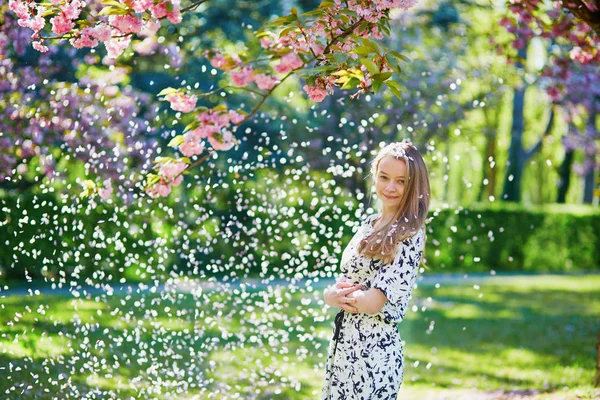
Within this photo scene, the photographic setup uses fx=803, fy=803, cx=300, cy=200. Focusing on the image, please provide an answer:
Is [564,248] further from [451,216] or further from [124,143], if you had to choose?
[124,143]

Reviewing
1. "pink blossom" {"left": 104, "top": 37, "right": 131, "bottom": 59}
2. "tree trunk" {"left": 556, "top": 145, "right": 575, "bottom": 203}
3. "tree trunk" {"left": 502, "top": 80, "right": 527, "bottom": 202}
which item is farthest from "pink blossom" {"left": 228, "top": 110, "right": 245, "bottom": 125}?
"tree trunk" {"left": 556, "top": 145, "right": 575, "bottom": 203}

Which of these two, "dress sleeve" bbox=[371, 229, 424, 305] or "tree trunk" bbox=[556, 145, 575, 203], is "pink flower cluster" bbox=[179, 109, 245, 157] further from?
"tree trunk" bbox=[556, 145, 575, 203]

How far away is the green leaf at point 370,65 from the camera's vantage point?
320 cm

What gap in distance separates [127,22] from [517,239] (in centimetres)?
1341

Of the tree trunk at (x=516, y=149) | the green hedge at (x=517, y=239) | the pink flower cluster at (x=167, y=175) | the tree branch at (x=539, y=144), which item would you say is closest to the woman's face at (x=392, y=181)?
the pink flower cluster at (x=167, y=175)

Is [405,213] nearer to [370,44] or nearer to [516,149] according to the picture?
[370,44]

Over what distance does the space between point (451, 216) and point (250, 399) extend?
10.7 m

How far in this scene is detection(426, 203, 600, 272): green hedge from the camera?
49.3ft

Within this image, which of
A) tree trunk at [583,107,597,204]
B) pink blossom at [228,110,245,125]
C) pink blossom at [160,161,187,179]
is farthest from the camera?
tree trunk at [583,107,597,204]

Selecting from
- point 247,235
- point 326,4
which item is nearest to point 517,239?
point 247,235

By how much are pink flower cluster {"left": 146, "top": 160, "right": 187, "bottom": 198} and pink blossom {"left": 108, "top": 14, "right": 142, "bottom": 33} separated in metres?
0.84

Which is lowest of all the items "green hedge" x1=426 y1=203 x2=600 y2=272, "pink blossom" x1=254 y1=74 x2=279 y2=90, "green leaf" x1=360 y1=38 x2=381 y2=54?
A: "green hedge" x1=426 y1=203 x2=600 y2=272

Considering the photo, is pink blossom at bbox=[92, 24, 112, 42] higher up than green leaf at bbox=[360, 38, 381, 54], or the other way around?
pink blossom at bbox=[92, 24, 112, 42]

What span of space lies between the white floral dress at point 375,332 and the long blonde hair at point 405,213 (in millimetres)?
34
